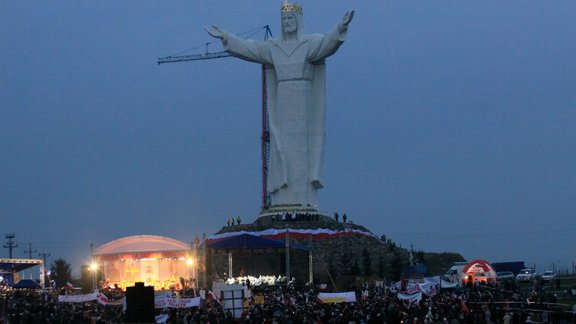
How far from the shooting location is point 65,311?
34.2 metres

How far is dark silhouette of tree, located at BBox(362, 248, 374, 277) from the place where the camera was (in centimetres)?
5478

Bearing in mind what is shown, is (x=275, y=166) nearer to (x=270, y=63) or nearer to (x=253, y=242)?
(x=270, y=63)

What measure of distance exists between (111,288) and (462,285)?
52.3ft

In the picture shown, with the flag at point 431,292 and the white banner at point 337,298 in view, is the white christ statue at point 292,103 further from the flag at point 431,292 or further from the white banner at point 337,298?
the white banner at point 337,298

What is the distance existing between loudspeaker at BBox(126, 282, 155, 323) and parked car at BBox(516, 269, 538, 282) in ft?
112

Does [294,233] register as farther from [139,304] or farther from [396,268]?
[139,304]

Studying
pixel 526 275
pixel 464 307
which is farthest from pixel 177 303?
pixel 526 275

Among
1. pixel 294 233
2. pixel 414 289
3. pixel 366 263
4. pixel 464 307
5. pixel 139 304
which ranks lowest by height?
pixel 464 307

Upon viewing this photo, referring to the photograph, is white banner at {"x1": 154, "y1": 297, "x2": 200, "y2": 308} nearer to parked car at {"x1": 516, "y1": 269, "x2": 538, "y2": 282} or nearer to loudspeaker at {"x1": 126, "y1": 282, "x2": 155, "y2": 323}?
loudspeaker at {"x1": 126, "y1": 282, "x2": 155, "y2": 323}

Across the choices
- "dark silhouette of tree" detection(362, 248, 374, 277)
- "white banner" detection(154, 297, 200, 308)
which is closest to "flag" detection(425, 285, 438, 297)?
"white banner" detection(154, 297, 200, 308)

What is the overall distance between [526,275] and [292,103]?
1717 cm

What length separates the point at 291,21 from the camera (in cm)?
6356

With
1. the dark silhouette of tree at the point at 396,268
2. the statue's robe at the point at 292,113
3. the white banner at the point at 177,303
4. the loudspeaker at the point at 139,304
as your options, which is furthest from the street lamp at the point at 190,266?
the loudspeaker at the point at 139,304

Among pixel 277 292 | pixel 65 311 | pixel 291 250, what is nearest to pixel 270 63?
pixel 291 250
